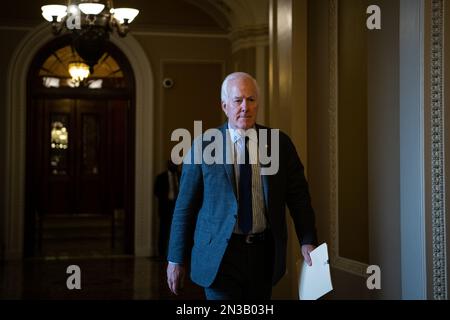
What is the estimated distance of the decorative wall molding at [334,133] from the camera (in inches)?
183

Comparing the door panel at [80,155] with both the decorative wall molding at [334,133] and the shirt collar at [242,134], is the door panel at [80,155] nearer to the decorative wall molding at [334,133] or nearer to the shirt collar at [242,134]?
the decorative wall molding at [334,133]

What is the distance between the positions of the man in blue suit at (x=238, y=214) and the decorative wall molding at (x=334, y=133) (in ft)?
5.53

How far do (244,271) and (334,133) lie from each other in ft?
6.54

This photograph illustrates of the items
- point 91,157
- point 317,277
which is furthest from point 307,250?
point 91,157

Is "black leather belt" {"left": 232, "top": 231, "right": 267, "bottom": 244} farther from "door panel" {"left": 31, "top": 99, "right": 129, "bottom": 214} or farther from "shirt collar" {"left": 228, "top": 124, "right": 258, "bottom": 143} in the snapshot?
"door panel" {"left": 31, "top": 99, "right": 129, "bottom": 214}

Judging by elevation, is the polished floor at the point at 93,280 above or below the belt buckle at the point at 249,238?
below

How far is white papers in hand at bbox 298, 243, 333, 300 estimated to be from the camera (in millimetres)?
2771

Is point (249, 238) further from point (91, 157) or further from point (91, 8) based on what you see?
point (91, 157)

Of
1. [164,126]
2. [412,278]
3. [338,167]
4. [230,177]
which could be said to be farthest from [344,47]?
[164,126]

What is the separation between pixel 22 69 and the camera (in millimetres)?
10180

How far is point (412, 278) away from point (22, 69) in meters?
7.90

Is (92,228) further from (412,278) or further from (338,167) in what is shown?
(412,278)

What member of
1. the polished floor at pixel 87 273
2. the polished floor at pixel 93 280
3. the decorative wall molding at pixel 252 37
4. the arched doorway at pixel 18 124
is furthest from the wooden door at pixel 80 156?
the decorative wall molding at pixel 252 37

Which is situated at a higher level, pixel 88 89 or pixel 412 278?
pixel 88 89
